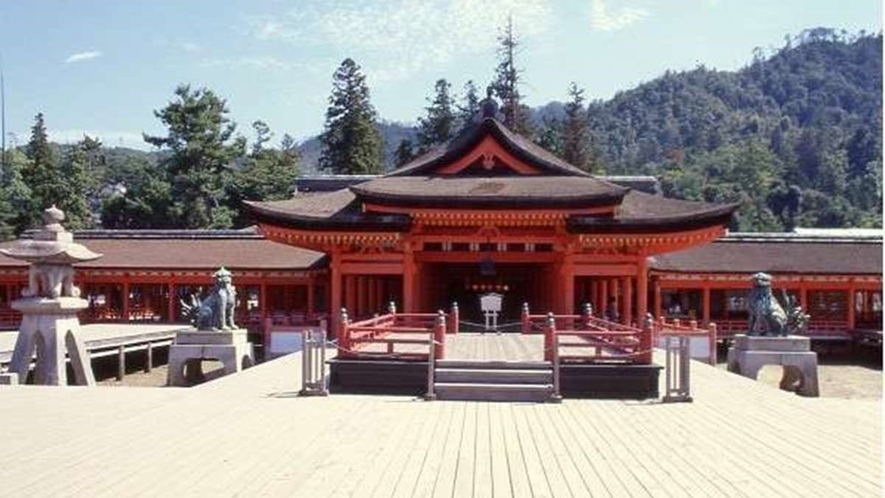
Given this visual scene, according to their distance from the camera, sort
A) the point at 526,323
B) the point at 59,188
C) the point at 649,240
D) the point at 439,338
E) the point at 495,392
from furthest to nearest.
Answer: the point at 59,188 → the point at 649,240 → the point at 526,323 → the point at 439,338 → the point at 495,392

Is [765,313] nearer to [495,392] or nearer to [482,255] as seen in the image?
[482,255]

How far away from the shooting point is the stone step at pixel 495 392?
1608cm

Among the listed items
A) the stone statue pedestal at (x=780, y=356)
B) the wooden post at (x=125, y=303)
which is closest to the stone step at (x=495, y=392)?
the stone statue pedestal at (x=780, y=356)

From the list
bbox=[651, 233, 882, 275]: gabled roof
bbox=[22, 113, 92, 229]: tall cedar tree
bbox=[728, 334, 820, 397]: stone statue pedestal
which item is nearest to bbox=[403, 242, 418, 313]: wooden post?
bbox=[728, 334, 820, 397]: stone statue pedestal

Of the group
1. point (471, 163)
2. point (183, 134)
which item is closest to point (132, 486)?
point (471, 163)

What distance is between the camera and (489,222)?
2700cm

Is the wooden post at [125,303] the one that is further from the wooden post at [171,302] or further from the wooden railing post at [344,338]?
the wooden railing post at [344,338]

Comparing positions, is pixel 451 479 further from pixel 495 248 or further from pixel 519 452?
pixel 495 248

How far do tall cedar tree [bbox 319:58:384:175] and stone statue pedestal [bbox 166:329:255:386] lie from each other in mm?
50429

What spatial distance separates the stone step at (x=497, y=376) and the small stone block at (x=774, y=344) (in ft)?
26.3

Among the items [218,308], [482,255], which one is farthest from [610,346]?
[218,308]

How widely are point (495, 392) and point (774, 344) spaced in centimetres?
977

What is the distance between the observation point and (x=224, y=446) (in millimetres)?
11500

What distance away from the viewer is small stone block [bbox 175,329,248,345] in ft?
77.8
